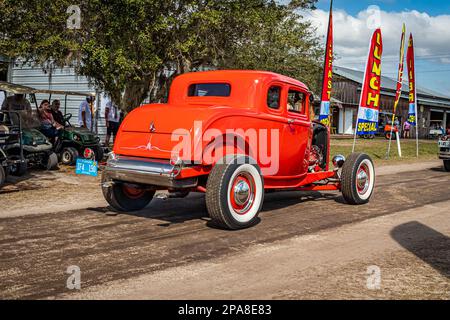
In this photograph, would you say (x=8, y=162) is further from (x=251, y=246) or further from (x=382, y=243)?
(x=382, y=243)

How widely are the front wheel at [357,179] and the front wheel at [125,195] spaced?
320cm

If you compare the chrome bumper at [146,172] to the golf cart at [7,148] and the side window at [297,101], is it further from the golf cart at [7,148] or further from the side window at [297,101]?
the golf cart at [7,148]

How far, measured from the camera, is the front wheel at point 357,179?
25.3 ft

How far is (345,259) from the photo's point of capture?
15.5 ft

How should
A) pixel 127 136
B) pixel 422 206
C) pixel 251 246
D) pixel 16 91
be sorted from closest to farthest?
1. pixel 251 246
2. pixel 127 136
3. pixel 422 206
4. pixel 16 91

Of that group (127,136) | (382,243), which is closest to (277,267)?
(382,243)

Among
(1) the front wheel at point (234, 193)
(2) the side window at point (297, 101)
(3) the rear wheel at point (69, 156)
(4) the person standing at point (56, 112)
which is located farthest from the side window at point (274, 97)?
(4) the person standing at point (56, 112)

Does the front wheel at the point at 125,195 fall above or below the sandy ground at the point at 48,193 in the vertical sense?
above

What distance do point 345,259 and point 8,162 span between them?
6900mm

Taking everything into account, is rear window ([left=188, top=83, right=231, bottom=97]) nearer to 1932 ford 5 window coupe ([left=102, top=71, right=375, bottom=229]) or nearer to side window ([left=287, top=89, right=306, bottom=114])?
1932 ford 5 window coupe ([left=102, top=71, right=375, bottom=229])

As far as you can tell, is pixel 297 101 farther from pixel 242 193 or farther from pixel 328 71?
pixel 328 71

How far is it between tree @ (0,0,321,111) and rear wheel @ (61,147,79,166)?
6.27 ft

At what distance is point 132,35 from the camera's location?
34.6 feet

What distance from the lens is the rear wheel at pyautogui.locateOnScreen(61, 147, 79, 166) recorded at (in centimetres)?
1238
